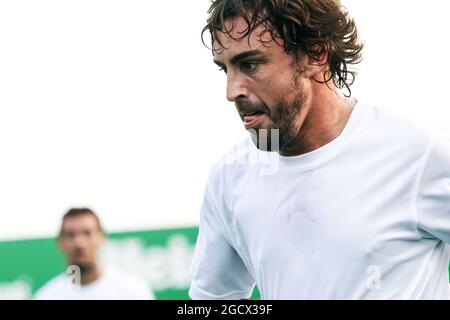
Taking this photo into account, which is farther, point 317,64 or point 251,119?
point 317,64

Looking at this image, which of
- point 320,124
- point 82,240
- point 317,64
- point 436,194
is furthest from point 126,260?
point 436,194

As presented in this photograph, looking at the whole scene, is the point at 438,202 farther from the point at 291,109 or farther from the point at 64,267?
the point at 64,267

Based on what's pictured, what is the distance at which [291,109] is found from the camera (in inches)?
133

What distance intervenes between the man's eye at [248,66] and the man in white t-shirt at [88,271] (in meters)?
3.73

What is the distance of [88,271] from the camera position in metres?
6.87

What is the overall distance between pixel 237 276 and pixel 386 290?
747mm

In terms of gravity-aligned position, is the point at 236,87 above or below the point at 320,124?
above

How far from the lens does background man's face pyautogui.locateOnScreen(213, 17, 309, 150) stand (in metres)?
3.30

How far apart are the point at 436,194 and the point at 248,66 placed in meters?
0.83

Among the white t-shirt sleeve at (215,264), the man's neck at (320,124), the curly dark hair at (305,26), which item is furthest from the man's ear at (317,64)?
the white t-shirt sleeve at (215,264)

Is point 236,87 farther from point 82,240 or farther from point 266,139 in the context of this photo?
point 82,240

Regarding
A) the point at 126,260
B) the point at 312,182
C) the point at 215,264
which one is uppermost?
the point at 312,182

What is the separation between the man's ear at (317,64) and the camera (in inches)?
139

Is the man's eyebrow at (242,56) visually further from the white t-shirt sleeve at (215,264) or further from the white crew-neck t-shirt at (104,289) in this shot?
the white crew-neck t-shirt at (104,289)
